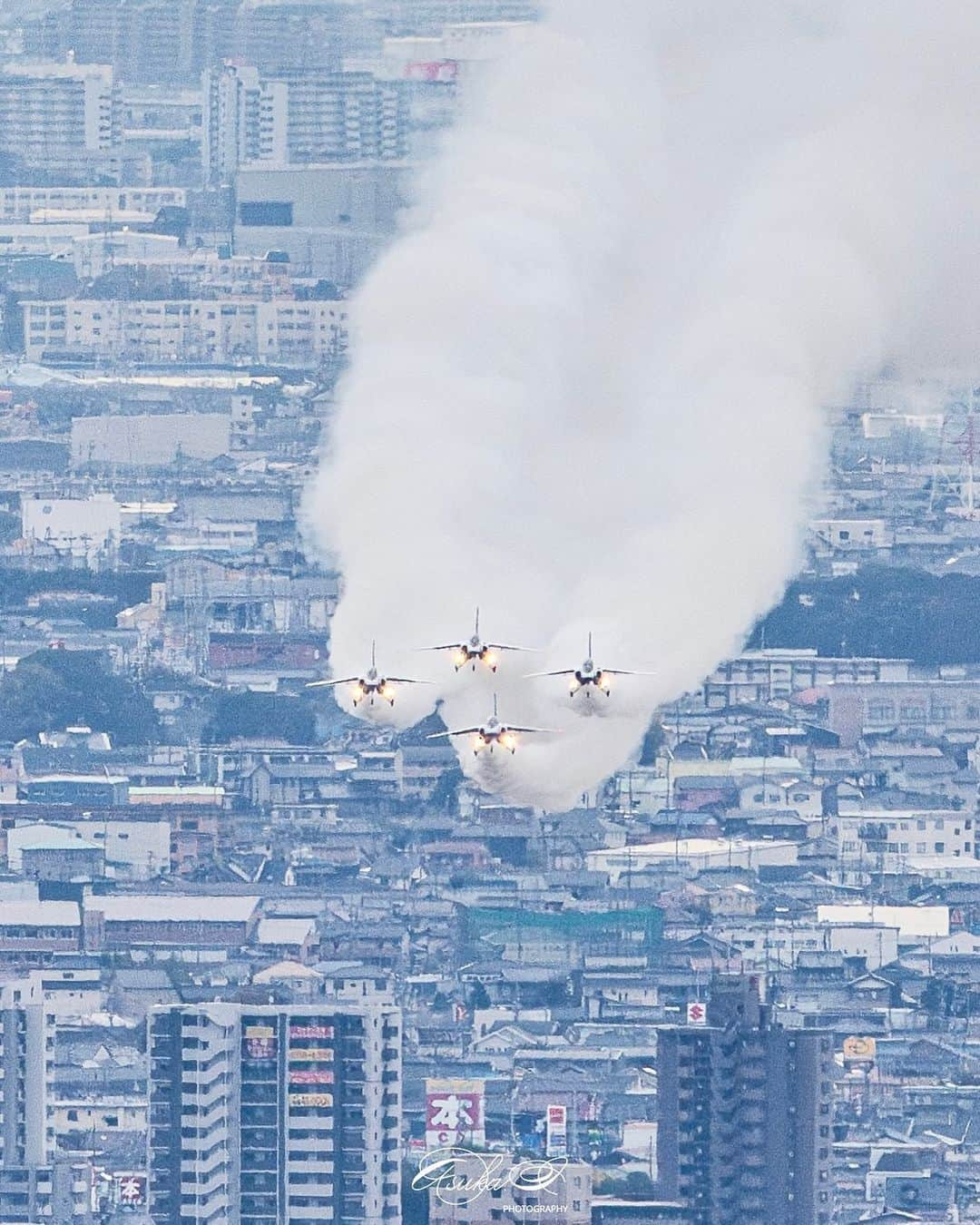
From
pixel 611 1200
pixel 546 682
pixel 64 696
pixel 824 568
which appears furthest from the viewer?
pixel 824 568

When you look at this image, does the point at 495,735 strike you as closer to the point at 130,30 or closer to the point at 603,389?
the point at 603,389

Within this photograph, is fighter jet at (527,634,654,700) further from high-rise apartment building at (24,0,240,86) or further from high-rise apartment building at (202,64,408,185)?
high-rise apartment building at (24,0,240,86)

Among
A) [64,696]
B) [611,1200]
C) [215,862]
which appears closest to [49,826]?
[215,862]

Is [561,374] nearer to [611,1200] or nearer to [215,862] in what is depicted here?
[611,1200]

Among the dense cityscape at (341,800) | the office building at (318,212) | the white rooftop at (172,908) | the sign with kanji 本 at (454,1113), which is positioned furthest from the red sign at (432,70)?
the sign with kanji 本 at (454,1113)

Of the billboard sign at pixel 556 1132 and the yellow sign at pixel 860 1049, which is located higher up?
the yellow sign at pixel 860 1049

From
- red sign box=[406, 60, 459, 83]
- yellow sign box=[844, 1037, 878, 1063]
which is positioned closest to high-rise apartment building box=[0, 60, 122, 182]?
red sign box=[406, 60, 459, 83]

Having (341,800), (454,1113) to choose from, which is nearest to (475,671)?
(454,1113)

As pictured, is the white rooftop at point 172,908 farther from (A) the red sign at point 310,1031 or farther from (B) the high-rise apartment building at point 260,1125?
(B) the high-rise apartment building at point 260,1125
